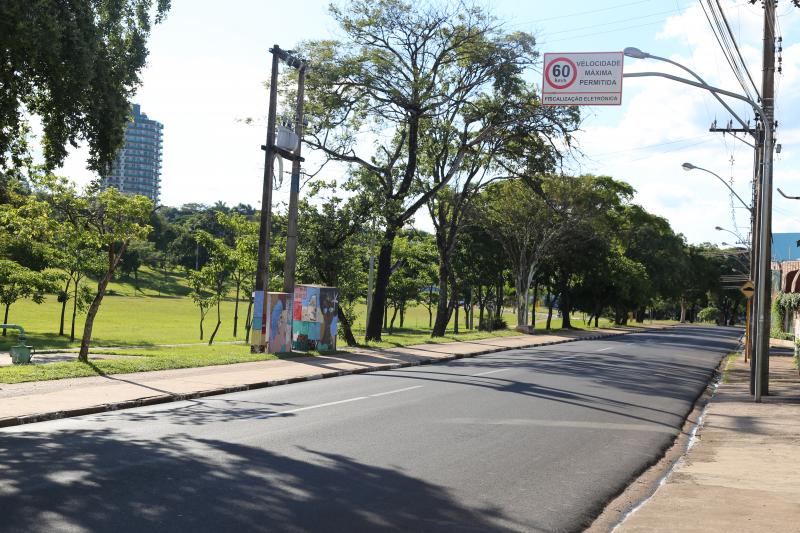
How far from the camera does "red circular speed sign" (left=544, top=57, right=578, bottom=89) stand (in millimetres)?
14109

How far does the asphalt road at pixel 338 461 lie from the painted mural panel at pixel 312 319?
8.47m

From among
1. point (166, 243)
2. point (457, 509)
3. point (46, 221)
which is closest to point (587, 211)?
point (46, 221)

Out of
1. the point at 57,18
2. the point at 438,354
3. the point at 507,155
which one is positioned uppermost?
the point at 507,155

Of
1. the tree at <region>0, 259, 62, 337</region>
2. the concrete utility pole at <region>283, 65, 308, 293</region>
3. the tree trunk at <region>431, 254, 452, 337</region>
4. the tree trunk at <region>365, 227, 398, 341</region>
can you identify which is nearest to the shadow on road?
the concrete utility pole at <region>283, 65, 308, 293</region>

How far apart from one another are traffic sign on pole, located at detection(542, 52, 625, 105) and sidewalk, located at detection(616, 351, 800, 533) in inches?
237

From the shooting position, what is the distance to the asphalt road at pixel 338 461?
6.60 m

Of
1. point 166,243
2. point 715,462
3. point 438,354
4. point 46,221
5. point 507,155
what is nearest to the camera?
point 715,462

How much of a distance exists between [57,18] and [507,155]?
27.0 metres

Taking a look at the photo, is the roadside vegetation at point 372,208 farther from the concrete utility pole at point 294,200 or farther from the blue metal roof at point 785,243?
the blue metal roof at point 785,243

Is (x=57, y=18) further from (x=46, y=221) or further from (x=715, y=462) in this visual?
(x=46, y=221)

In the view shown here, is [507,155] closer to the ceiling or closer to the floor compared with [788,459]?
closer to the ceiling

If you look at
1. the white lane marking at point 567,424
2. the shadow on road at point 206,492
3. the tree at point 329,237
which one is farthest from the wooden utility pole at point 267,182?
the shadow on road at point 206,492

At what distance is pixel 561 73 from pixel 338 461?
27.8ft

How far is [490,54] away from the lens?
1222 inches
